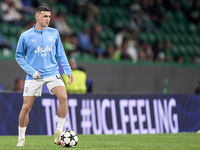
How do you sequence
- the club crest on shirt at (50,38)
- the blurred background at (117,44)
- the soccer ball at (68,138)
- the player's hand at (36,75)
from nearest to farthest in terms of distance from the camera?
the player's hand at (36,75), the soccer ball at (68,138), the club crest on shirt at (50,38), the blurred background at (117,44)

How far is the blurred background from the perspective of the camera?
1498cm

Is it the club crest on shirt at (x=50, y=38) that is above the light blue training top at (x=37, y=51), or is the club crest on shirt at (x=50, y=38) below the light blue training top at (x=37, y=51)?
above

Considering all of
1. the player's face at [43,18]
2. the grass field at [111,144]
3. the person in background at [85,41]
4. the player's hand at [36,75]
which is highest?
the person in background at [85,41]

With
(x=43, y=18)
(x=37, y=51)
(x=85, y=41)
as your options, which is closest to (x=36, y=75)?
(x=37, y=51)

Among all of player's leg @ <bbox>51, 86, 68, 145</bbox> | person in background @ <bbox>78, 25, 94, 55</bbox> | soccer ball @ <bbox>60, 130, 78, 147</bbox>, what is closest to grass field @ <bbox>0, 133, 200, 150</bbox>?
soccer ball @ <bbox>60, 130, 78, 147</bbox>

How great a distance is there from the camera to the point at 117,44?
17.3 metres

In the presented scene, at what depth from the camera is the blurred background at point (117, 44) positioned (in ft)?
49.1

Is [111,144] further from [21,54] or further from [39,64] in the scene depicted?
[21,54]

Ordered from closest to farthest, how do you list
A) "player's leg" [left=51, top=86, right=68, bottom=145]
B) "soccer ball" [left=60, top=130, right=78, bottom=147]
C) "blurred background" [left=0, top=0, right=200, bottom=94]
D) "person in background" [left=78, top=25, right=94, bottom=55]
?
"soccer ball" [left=60, top=130, right=78, bottom=147] → "player's leg" [left=51, top=86, right=68, bottom=145] → "blurred background" [left=0, top=0, right=200, bottom=94] → "person in background" [left=78, top=25, right=94, bottom=55]

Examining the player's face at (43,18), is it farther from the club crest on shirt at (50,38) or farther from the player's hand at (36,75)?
the player's hand at (36,75)

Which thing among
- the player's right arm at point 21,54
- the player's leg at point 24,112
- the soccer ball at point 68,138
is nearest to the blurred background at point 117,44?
the player's leg at point 24,112

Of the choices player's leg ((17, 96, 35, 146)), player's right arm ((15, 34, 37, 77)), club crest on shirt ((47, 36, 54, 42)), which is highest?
club crest on shirt ((47, 36, 54, 42))

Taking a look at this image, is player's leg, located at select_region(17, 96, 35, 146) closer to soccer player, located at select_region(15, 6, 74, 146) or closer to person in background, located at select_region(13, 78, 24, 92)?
soccer player, located at select_region(15, 6, 74, 146)

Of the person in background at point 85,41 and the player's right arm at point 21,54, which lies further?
the person in background at point 85,41
